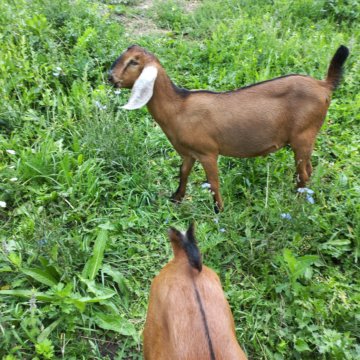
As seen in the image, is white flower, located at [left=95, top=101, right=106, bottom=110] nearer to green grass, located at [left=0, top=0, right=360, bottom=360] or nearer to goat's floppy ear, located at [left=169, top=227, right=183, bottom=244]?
green grass, located at [left=0, top=0, right=360, bottom=360]

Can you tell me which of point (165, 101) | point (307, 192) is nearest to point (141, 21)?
point (165, 101)

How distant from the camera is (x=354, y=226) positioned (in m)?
3.50

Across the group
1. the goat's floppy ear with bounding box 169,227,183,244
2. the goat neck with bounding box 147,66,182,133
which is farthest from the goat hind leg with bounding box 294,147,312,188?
the goat's floppy ear with bounding box 169,227,183,244

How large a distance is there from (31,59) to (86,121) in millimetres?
1375

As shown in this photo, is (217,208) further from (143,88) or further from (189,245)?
(189,245)

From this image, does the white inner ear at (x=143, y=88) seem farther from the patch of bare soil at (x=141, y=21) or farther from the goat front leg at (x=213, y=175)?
the patch of bare soil at (x=141, y=21)

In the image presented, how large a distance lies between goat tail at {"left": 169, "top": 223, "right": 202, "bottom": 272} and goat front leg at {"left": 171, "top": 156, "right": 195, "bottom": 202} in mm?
1511

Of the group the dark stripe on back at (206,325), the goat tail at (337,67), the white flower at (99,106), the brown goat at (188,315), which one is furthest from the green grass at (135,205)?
the dark stripe on back at (206,325)

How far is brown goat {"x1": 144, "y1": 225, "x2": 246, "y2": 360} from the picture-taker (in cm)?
176

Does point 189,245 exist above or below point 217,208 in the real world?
above

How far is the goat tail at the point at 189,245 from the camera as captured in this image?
201 centimetres

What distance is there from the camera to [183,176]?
3.79 meters

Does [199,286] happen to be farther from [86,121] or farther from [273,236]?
[86,121]

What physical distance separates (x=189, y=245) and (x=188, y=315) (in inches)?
13.4
